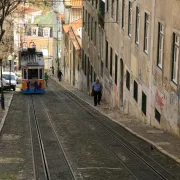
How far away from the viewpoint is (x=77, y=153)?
1474cm

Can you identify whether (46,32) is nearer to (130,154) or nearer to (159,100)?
(159,100)

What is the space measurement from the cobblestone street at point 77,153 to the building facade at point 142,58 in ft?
5.00

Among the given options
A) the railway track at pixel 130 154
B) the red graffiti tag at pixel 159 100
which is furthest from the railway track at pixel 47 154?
the red graffiti tag at pixel 159 100

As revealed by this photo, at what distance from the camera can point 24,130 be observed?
19641 mm

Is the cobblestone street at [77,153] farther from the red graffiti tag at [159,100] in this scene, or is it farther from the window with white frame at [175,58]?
the window with white frame at [175,58]

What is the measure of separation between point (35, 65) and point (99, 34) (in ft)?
18.8

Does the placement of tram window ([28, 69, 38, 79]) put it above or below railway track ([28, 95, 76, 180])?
above

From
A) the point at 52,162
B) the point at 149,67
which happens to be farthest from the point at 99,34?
the point at 52,162

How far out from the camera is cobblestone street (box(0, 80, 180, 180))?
12.3m

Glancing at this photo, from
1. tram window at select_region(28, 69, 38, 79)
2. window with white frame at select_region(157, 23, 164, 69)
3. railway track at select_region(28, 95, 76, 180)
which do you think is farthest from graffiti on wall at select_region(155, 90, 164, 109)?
tram window at select_region(28, 69, 38, 79)

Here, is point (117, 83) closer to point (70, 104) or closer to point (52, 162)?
point (70, 104)

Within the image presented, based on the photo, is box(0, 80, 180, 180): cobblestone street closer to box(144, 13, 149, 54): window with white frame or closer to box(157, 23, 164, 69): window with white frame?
box(157, 23, 164, 69): window with white frame

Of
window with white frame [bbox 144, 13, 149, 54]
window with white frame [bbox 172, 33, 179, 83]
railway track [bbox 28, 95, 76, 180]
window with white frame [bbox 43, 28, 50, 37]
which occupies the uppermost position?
window with white frame [bbox 43, 28, 50, 37]

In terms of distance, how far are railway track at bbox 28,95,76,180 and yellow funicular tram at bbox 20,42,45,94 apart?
1764cm
